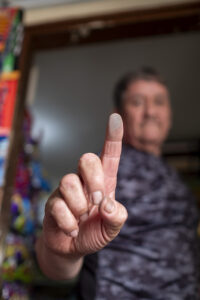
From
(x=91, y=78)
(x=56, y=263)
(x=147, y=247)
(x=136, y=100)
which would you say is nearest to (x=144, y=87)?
(x=136, y=100)

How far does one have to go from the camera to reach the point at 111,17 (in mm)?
1243

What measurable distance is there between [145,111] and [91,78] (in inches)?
39.6

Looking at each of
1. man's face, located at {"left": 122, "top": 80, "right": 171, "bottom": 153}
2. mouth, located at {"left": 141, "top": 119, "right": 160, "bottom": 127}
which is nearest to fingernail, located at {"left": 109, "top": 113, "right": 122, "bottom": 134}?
man's face, located at {"left": 122, "top": 80, "right": 171, "bottom": 153}

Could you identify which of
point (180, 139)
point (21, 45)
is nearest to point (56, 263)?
point (21, 45)

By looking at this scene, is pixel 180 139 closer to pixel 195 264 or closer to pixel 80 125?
pixel 80 125

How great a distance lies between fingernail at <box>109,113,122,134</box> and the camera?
31cm

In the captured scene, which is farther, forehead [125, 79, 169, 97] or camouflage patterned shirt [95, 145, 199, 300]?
forehead [125, 79, 169, 97]

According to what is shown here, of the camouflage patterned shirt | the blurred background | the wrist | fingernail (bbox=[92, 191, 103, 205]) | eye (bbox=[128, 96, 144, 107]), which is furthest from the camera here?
the blurred background

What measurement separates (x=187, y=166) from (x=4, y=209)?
181 centimetres

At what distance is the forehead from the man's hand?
1.61 ft

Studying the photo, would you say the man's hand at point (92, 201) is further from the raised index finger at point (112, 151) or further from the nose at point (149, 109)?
the nose at point (149, 109)

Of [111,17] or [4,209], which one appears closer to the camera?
[4,209]

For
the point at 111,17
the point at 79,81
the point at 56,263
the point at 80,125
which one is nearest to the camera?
the point at 56,263

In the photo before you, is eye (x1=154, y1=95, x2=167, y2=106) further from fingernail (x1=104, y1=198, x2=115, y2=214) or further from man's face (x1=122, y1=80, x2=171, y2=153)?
fingernail (x1=104, y1=198, x2=115, y2=214)
